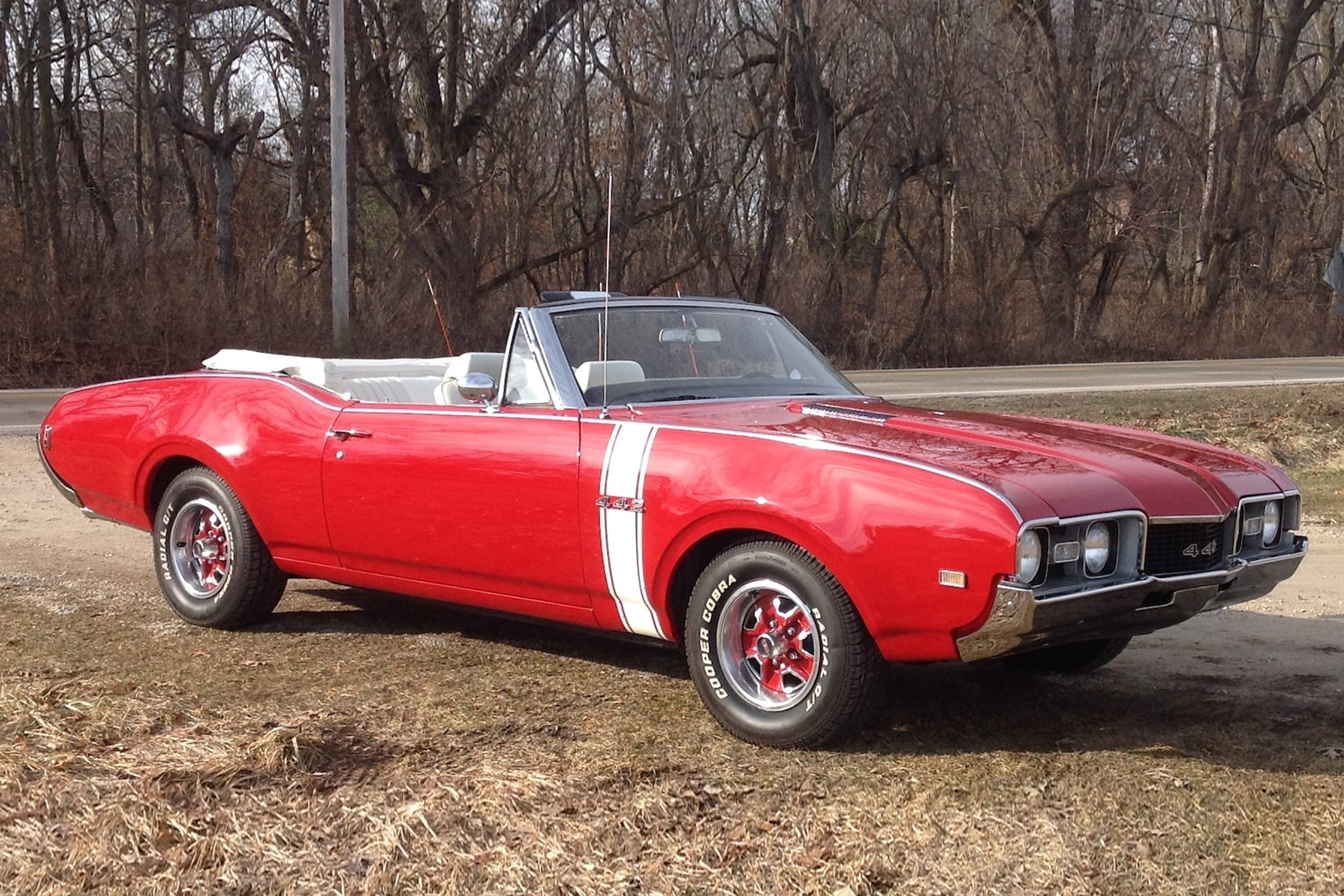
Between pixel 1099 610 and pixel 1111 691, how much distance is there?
1.29m

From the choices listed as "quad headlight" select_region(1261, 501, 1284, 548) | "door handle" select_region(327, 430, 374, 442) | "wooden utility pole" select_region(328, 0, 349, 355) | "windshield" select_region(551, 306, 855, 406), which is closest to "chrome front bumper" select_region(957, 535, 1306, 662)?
"quad headlight" select_region(1261, 501, 1284, 548)

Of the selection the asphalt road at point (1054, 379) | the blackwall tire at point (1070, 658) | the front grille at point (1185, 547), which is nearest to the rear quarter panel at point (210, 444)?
the blackwall tire at point (1070, 658)

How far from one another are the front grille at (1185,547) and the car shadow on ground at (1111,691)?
1.86 ft

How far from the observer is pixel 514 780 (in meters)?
4.11

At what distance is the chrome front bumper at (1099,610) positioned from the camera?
3990mm

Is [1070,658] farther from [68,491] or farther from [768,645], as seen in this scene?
[68,491]

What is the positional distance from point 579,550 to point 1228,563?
Answer: 2.08 m

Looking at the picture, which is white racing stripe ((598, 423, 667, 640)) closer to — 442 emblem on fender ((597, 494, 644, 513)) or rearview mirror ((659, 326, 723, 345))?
442 emblem on fender ((597, 494, 644, 513))

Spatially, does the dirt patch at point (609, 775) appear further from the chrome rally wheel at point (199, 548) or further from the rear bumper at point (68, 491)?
the rear bumper at point (68, 491)

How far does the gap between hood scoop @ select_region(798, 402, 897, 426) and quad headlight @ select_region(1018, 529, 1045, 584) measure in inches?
40.5

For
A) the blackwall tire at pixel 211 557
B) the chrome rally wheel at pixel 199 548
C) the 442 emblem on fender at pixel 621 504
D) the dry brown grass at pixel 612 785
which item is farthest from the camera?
the chrome rally wheel at pixel 199 548

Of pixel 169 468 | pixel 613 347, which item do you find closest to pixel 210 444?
pixel 169 468

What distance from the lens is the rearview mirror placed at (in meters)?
5.57

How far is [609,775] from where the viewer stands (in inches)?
165
